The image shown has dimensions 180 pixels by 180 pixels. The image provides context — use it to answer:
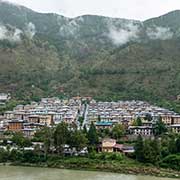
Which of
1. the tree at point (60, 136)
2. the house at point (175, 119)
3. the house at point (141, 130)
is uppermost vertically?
the house at point (175, 119)

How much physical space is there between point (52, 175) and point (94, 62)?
37447 millimetres

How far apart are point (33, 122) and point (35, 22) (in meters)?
52.2

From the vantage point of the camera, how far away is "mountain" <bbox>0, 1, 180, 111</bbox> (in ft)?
133

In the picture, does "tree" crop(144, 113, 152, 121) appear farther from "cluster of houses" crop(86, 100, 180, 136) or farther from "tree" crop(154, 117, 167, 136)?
"tree" crop(154, 117, 167, 136)

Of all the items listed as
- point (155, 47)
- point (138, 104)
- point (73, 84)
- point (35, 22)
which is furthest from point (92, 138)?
point (35, 22)

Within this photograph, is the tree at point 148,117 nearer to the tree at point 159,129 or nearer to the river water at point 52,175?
the tree at point 159,129

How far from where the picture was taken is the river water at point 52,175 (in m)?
16.1

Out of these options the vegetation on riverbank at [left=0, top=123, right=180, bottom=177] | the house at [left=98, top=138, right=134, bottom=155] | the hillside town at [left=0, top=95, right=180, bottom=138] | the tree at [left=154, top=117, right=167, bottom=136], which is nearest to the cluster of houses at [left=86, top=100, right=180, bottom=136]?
the hillside town at [left=0, top=95, right=180, bottom=138]

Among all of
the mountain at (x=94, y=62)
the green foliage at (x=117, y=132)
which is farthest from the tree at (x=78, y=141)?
the mountain at (x=94, y=62)

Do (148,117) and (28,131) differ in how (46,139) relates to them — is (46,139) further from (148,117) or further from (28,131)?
(148,117)

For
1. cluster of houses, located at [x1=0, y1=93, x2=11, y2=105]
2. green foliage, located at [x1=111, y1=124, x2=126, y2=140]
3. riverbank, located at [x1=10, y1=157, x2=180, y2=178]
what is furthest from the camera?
cluster of houses, located at [x1=0, y1=93, x2=11, y2=105]

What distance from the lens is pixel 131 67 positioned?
44469 millimetres

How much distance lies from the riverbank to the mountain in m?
15.2

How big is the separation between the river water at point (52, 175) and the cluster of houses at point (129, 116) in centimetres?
663
